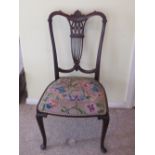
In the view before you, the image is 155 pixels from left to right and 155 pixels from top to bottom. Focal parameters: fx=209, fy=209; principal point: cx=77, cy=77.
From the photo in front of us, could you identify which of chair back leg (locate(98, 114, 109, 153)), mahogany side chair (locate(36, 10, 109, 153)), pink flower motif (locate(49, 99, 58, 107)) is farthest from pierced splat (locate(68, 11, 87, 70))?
chair back leg (locate(98, 114, 109, 153))

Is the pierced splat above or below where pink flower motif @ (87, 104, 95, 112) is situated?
above

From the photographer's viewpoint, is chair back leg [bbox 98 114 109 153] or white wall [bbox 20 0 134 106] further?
white wall [bbox 20 0 134 106]

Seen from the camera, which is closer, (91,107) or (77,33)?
(91,107)

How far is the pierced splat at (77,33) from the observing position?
65.1 inches

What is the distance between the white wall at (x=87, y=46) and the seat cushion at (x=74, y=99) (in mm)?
337

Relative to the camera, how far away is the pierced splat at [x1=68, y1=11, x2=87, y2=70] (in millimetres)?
1653

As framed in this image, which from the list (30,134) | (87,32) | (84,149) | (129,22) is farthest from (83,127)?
(129,22)

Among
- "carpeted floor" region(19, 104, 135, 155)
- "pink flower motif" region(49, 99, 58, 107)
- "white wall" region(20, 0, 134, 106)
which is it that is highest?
"white wall" region(20, 0, 134, 106)

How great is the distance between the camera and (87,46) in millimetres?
1838

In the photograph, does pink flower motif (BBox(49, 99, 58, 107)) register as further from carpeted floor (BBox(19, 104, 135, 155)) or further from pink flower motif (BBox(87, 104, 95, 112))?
carpeted floor (BBox(19, 104, 135, 155))

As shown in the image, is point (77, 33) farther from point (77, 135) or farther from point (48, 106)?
point (77, 135)

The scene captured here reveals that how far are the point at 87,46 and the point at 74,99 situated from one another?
54cm

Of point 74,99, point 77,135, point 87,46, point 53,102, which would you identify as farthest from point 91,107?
point 87,46
